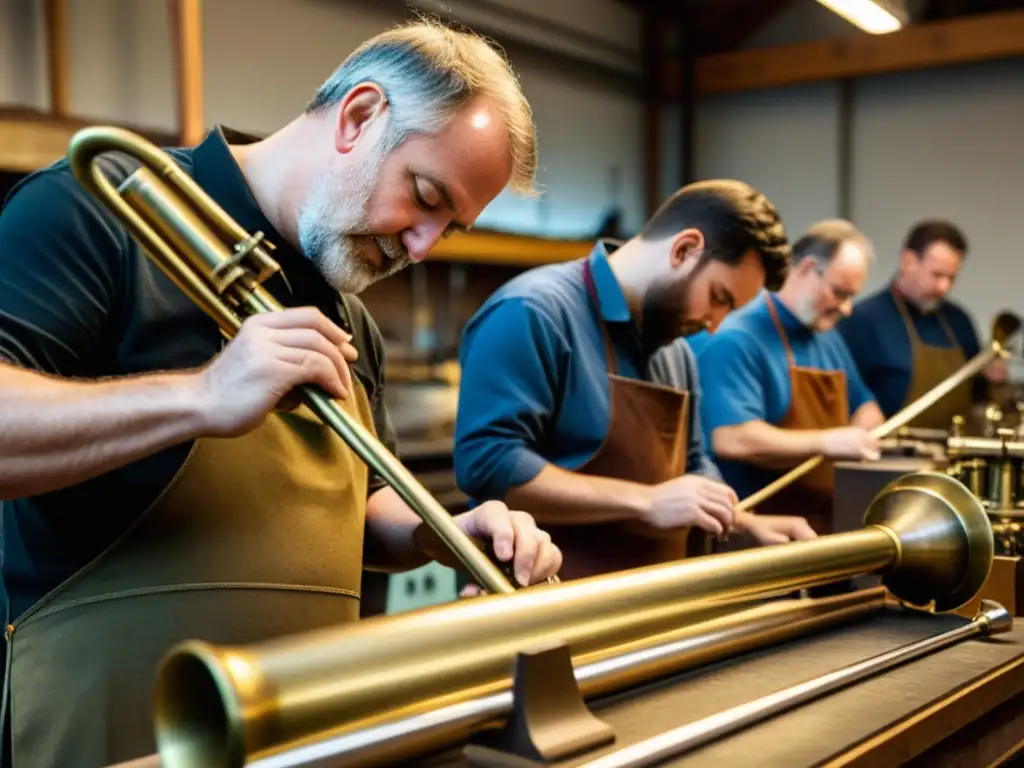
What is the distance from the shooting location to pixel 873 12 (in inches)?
131

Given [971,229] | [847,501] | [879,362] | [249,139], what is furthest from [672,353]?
[971,229]

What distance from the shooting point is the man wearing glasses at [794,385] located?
3.03 m

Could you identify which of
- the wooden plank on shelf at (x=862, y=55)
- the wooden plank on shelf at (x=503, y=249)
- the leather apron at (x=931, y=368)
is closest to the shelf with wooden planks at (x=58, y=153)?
the wooden plank on shelf at (x=503, y=249)

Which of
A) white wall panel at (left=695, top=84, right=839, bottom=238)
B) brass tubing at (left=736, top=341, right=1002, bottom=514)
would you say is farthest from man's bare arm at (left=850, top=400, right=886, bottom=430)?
white wall panel at (left=695, top=84, right=839, bottom=238)

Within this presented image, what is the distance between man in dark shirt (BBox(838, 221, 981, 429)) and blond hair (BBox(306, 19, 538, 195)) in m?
3.63

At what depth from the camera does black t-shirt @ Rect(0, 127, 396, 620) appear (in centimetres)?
122

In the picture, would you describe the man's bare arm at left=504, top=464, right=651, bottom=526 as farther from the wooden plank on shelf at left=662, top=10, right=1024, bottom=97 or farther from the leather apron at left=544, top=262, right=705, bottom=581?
the wooden plank on shelf at left=662, top=10, right=1024, bottom=97

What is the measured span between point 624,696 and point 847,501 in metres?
1.30

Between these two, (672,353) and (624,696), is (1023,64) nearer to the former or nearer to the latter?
(672,353)

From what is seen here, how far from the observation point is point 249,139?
161cm

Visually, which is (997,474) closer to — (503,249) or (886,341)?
(886,341)

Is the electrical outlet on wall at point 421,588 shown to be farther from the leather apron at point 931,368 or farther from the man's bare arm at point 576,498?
the leather apron at point 931,368

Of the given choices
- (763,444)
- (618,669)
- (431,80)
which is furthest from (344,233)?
(763,444)

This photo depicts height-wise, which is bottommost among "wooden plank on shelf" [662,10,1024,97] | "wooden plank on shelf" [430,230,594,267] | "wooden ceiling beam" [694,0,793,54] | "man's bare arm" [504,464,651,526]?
"man's bare arm" [504,464,651,526]
